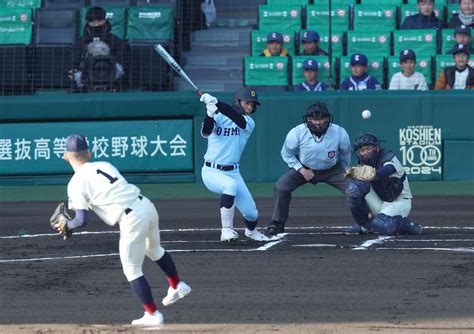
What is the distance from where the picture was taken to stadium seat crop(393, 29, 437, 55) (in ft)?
64.9

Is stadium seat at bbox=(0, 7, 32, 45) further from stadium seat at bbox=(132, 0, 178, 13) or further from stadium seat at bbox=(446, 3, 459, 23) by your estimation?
stadium seat at bbox=(446, 3, 459, 23)

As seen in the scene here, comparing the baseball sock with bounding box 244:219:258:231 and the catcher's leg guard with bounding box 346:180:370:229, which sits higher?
the catcher's leg guard with bounding box 346:180:370:229

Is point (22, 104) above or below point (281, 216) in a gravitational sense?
above

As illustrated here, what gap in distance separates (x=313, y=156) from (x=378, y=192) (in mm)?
870

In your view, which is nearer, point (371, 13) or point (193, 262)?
point (193, 262)

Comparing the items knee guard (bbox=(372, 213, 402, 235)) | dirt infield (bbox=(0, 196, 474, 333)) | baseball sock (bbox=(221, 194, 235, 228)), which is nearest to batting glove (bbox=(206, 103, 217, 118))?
baseball sock (bbox=(221, 194, 235, 228))

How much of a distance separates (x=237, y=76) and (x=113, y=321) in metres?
12.2

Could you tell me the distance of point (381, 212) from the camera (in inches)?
522

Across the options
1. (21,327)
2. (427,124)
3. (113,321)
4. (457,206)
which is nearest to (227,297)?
(113,321)

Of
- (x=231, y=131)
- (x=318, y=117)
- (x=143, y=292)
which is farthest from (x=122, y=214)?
(x=318, y=117)

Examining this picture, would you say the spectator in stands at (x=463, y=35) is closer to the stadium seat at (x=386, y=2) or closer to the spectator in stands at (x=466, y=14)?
the spectator in stands at (x=466, y=14)

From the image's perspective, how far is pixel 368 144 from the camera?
Answer: 13.0 m

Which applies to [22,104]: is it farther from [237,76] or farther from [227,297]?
[227,297]

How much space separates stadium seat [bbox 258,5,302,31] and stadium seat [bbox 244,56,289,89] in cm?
108
